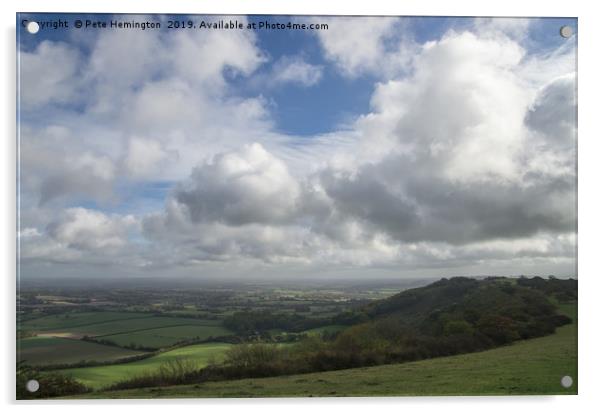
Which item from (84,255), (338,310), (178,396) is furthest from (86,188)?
(338,310)

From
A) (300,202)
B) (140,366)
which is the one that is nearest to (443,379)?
(300,202)

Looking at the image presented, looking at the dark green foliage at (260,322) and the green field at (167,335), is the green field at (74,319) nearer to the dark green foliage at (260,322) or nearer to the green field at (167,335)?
the green field at (167,335)

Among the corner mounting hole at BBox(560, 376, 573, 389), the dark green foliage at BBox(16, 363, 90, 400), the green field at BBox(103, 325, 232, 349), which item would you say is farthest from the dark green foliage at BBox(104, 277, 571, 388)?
the dark green foliage at BBox(16, 363, 90, 400)

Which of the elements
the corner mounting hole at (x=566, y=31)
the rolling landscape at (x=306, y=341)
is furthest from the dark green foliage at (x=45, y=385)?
the corner mounting hole at (x=566, y=31)

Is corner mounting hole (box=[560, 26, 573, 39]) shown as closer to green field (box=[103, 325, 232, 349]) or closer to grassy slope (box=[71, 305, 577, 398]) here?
grassy slope (box=[71, 305, 577, 398])

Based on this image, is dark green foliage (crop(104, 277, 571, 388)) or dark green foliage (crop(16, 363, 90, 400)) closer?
dark green foliage (crop(16, 363, 90, 400))
